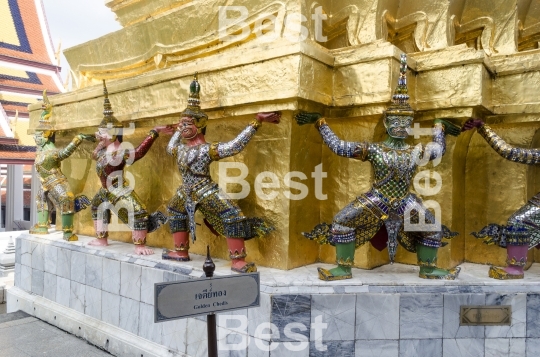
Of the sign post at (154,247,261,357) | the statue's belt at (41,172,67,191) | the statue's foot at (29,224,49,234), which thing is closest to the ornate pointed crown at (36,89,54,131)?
the statue's belt at (41,172,67,191)

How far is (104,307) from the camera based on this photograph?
4613 mm

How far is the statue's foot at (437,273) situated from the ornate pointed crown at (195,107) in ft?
7.51

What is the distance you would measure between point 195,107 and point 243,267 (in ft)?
4.84

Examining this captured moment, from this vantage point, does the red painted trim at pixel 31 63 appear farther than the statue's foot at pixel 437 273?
Yes

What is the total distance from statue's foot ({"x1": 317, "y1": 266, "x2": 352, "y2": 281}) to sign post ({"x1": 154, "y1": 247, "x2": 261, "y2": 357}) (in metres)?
0.91

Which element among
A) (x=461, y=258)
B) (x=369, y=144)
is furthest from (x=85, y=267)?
(x=461, y=258)

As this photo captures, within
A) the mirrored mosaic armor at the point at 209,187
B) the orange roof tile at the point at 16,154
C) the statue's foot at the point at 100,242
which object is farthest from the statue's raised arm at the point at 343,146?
the orange roof tile at the point at 16,154

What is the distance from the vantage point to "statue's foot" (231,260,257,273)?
11.9 ft

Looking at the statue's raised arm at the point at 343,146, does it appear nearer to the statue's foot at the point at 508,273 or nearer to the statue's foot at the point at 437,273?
the statue's foot at the point at 437,273

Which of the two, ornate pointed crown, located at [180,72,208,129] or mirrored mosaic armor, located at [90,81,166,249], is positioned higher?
ornate pointed crown, located at [180,72,208,129]

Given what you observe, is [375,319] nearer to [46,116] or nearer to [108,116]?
[108,116]

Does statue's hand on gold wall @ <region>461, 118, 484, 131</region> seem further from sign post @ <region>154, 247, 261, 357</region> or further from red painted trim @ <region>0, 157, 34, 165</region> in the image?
red painted trim @ <region>0, 157, 34, 165</region>

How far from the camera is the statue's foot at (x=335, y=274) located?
11.2 feet

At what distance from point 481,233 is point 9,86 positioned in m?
14.5
